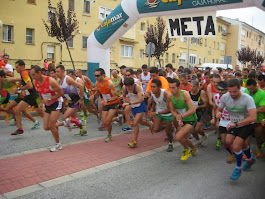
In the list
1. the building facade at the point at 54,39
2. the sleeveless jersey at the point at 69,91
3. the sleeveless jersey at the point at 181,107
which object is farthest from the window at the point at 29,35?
the sleeveless jersey at the point at 181,107

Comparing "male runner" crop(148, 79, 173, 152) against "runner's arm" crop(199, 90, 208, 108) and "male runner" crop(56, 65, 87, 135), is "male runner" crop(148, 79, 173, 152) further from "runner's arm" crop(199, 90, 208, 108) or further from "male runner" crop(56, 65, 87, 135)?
"male runner" crop(56, 65, 87, 135)

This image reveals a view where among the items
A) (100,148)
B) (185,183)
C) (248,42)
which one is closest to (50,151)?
(100,148)

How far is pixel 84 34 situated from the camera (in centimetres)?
2745

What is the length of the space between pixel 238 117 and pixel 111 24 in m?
7.30

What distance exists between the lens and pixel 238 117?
5117 mm

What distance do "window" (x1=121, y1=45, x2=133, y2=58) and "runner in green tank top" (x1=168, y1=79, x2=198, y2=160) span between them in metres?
26.3

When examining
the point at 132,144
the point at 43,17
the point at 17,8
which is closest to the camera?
the point at 132,144

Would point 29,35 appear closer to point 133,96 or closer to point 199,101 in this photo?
point 133,96

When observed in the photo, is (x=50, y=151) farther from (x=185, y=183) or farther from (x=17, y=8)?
(x=17, y=8)

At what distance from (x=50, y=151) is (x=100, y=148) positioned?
3.74ft

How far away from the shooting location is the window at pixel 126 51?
31.8 m

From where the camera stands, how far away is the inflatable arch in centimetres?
866

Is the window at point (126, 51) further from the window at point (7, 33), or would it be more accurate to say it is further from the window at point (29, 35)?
the window at point (7, 33)

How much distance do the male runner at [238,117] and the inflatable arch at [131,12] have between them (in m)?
3.94
